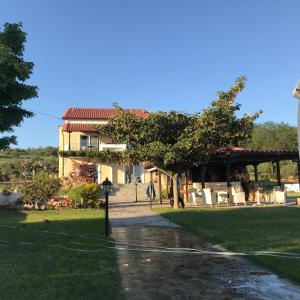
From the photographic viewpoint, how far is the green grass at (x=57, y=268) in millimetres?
5543

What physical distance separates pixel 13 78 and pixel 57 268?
280 inches

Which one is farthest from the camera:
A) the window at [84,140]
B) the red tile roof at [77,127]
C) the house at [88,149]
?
the window at [84,140]

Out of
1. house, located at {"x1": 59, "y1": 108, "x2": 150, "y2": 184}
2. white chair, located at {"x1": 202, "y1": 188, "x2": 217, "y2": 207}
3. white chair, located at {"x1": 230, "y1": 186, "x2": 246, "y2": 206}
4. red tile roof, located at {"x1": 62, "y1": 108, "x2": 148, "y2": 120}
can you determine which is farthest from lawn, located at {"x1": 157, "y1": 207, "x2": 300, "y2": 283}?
red tile roof, located at {"x1": 62, "y1": 108, "x2": 148, "y2": 120}

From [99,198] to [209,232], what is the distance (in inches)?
514

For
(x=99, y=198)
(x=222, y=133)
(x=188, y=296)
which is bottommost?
(x=188, y=296)

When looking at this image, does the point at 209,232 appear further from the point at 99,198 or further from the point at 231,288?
the point at 99,198

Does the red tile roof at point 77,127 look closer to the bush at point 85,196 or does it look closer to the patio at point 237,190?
the patio at point 237,190

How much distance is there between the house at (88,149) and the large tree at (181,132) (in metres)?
18.1

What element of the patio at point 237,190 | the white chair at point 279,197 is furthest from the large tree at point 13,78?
the white chair at point 279,197

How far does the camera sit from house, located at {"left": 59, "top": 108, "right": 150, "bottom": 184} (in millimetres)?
40625

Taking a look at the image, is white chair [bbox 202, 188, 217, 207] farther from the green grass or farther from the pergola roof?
the green grass

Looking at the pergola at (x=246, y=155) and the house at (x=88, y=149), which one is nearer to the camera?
the pergola at (x=246, y=155)

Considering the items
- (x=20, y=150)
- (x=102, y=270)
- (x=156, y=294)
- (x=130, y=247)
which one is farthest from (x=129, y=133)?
(x=20, y=150)

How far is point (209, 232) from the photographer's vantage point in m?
11.3
